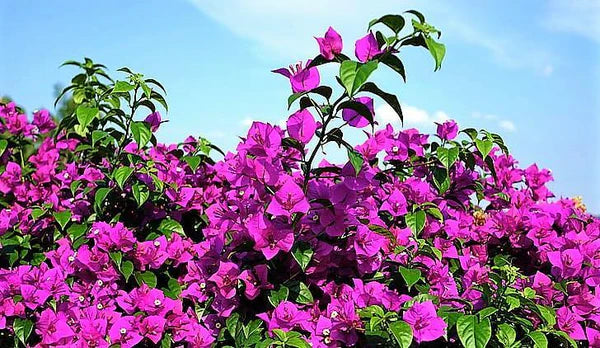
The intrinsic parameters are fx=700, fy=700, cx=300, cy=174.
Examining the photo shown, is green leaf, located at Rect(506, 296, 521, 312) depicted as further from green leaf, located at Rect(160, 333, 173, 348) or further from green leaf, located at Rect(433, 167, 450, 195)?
green leaf, located at Rect(160, 333, 173, 348)

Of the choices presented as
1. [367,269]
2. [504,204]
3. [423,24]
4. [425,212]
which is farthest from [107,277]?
[504,204]

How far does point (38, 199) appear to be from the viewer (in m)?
2.75

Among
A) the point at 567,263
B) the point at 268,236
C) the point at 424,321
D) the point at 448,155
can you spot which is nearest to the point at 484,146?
the point at 448,155

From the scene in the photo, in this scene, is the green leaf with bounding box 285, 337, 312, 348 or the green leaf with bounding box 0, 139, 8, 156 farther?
the green leaf with bounding box 0, 139, 8, 156

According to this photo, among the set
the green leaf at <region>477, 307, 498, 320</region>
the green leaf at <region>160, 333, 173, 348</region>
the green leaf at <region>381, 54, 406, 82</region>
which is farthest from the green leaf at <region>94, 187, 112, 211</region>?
the green leaf at <region>477, 307, 498, 320</region>

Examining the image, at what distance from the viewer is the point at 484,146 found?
2053mm

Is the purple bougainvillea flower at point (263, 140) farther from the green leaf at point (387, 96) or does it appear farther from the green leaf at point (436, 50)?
the green leaf at point (436, 50)

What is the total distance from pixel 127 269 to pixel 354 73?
965mm

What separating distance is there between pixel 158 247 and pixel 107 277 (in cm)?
18

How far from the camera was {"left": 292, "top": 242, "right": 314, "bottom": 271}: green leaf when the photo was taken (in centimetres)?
168

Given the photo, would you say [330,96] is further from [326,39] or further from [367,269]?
[367,269]

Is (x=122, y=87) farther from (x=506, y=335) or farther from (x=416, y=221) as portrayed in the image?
(x=506, y=335)

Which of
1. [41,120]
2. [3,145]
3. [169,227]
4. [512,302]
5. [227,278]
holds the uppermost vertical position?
[41,120]

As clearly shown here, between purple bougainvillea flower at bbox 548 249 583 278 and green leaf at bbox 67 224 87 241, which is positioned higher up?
green leaf at bbox 67 224 87 241
